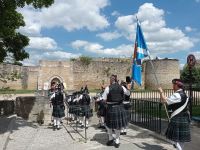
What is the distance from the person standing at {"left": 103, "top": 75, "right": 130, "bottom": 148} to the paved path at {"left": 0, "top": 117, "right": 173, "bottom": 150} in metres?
0.39

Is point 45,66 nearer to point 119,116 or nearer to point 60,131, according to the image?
point 60,131

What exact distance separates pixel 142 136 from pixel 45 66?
35764 millimetres

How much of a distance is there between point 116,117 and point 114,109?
0.20 m

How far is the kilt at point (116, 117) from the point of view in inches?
372

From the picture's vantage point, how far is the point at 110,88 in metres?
9.39

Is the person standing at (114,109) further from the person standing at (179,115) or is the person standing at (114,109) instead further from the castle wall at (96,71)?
the castle wall at (96,71)

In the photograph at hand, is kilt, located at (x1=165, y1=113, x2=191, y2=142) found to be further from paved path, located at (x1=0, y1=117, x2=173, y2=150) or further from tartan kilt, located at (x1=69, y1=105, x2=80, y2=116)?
tartan kilt, located at (x1=69, y1=105, x2=80, y2=116)

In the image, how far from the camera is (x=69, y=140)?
10445 mm

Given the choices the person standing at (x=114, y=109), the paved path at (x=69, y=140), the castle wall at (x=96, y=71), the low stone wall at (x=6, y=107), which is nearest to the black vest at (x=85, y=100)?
the paved path at (x=69, y=140)

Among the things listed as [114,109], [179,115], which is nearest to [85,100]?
[114,109]

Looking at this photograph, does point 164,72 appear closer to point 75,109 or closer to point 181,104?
point 75,109

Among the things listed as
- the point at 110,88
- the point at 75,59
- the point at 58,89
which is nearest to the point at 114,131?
the point at 110,88

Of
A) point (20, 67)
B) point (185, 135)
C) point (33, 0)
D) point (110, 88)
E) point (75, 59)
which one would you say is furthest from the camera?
point (75, 59)

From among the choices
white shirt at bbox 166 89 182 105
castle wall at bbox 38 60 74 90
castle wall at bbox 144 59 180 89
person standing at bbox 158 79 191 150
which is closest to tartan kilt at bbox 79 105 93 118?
person standing at bbox 158 79 191 150
